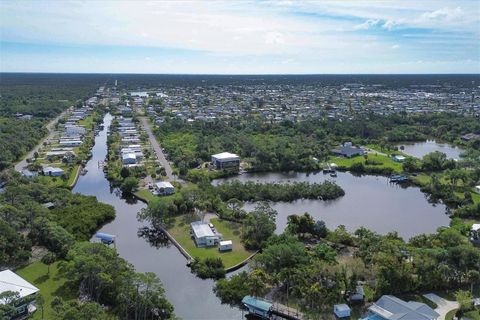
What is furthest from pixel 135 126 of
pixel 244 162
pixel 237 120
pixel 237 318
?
pixel 237 318

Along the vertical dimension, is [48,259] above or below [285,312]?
above

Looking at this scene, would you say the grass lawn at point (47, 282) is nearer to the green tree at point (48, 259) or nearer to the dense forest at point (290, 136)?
the green tree at point (48, 259)

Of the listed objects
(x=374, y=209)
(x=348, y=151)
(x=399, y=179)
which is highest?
(x=348, y=151)

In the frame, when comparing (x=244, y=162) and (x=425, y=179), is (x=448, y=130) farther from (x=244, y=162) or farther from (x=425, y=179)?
(x=244, y=162)

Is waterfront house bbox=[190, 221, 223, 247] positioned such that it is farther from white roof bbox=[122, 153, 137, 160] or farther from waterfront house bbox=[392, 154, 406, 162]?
waterfront house bbox=[392, 154, 406, 162]

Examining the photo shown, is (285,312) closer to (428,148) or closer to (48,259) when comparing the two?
(48,259)

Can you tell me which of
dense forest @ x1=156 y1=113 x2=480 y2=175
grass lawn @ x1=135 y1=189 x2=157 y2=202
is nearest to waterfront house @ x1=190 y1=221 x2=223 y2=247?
grass lawn @ x1=135 y1=189 x2=157 y2=202

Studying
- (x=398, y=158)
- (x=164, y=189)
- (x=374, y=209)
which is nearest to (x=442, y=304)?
(x=374, y=209)

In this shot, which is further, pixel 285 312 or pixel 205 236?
pixel 205 236
